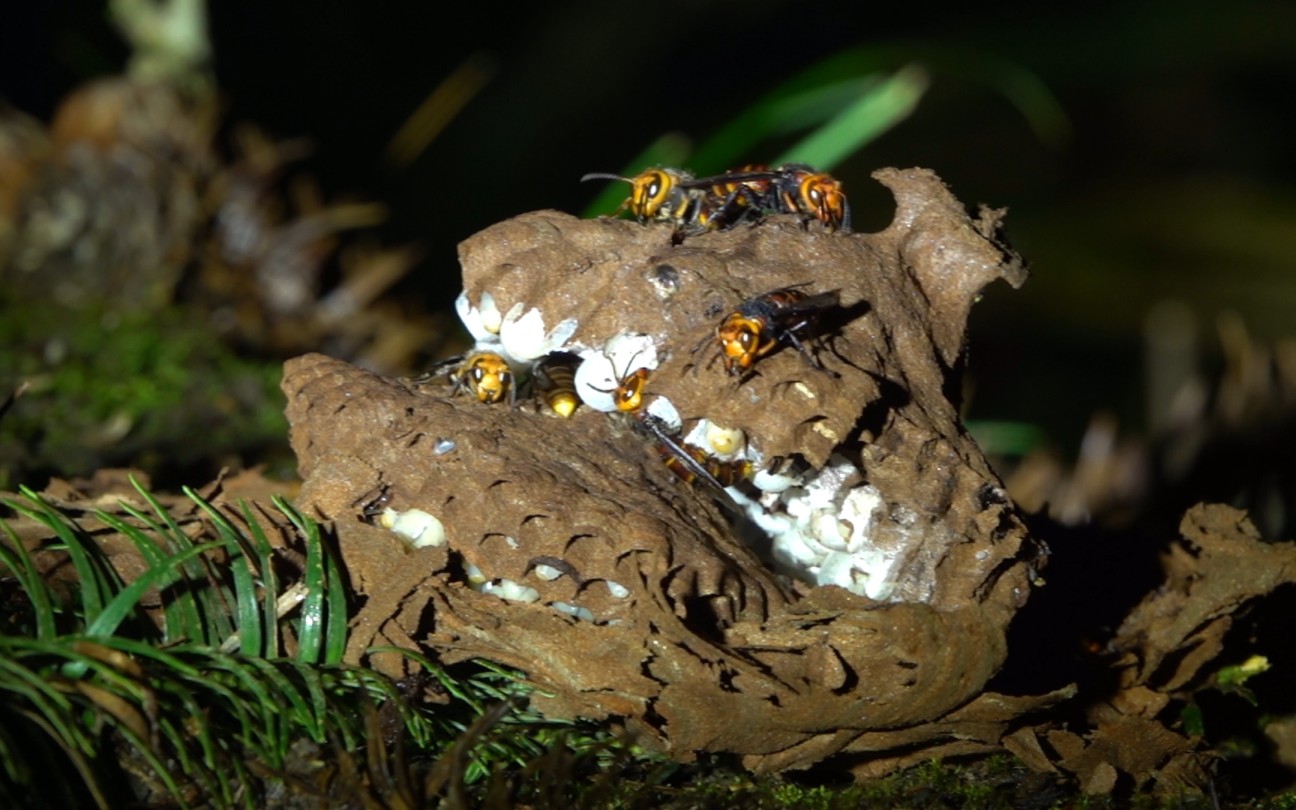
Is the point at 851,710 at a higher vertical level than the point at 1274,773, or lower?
higher

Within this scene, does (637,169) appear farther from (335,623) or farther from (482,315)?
(335,623)

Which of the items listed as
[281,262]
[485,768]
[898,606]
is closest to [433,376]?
[485,768]

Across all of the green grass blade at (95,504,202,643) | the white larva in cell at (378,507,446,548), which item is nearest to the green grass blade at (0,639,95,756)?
the green grass blade at (95,504,202,643)

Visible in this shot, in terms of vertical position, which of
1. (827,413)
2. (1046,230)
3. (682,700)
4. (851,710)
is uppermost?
(827,413)

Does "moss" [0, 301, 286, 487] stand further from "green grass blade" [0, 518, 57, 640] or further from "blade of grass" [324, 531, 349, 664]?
"blade of grass" [324, 531, 349, 664]

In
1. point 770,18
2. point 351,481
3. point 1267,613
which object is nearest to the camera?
point 351,481

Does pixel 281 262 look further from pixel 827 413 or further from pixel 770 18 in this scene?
pixel 770 18

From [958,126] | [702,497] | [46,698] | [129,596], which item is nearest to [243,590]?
[129,596]

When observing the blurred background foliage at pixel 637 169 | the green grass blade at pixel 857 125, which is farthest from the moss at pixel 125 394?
the green grass blade at pixel 857 125

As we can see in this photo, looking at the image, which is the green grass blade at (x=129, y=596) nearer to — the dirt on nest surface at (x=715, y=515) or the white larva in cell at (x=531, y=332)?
the dirt on nest surface at (x=715, y=515)
